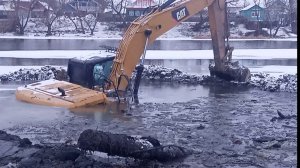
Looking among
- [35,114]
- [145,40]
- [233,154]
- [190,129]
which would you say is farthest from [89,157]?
[145,40]

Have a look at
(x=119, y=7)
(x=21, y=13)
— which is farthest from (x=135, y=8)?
(x=21, y=13)

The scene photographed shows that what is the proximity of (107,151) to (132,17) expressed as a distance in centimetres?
5230

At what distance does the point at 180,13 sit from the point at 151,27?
55.7 inches

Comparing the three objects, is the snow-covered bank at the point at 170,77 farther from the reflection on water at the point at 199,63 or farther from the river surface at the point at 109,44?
the river surface at the point at 109,44

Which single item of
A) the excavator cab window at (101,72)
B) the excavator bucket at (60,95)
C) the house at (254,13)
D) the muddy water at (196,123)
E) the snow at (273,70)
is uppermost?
the house at (254,13)

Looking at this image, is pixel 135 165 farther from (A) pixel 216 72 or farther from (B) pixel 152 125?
(A) pixel 216 72

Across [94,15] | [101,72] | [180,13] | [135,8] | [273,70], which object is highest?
[135,8]

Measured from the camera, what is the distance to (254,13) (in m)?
65.4

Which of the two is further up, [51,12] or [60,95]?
[51,12]

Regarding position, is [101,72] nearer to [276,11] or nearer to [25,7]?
[276,11]

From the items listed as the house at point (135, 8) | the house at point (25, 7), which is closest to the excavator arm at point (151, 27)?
the house at point (25, 7)

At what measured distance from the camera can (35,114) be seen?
1508cm

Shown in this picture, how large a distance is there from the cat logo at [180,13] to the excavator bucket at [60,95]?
3592 millimetres

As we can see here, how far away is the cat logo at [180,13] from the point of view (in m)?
17.7
